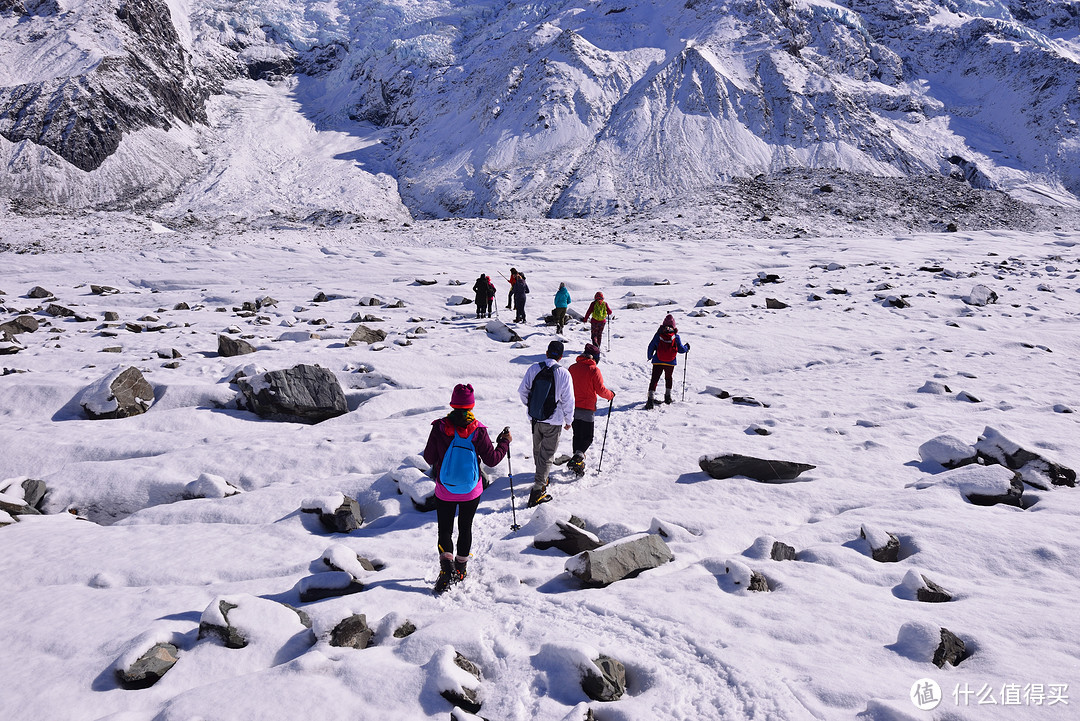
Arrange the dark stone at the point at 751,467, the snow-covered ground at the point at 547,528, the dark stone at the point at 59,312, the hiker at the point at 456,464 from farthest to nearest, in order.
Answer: the dark stone at the point at 59,312, the dark stone at the point at 751,467, the hiker at the point at 456,464, the snow-covered ground at the point at 547,528

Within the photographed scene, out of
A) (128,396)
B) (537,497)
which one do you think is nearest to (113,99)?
(128,396)

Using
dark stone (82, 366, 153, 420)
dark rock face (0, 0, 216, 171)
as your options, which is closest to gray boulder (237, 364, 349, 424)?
dark stone (82, 366, 153, 420)

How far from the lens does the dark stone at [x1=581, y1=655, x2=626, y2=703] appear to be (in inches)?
154

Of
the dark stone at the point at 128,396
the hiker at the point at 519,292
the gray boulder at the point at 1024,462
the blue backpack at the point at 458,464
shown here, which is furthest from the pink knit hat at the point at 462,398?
the hiker at the point at 519,292

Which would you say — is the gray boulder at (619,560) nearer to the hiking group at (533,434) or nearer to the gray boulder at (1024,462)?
the hiking group at (533,434)

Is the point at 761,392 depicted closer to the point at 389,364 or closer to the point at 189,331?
the point at 389,364

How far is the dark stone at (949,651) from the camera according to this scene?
397 cm

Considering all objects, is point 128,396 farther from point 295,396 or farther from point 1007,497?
point 1007,497

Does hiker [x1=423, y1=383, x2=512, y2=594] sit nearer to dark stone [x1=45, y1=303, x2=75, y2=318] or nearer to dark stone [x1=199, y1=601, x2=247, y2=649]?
dark stone [x1=199, y1=601, x2=247, y2=649]

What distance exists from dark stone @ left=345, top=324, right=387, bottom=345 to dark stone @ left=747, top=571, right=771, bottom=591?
1309cm

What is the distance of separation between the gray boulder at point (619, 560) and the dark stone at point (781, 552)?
1.07 m

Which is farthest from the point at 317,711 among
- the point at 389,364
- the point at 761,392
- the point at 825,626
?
the point at 761,392

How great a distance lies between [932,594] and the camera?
4863mm

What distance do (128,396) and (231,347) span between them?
371 cm
